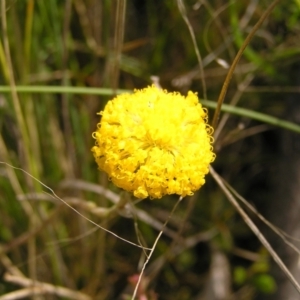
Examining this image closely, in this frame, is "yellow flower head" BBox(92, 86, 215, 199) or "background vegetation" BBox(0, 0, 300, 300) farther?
"background vegetation" BBox(0, 0, 300, 300)

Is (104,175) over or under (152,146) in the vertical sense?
over

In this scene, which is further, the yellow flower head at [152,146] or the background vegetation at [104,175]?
the background vegetation at [104,175]

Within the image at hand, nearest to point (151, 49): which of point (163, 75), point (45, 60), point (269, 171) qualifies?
point (163, 75)

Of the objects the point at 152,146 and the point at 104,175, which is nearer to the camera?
the point at 152,146

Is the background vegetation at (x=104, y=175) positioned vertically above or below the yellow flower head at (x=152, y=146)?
above

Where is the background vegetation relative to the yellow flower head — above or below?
above
